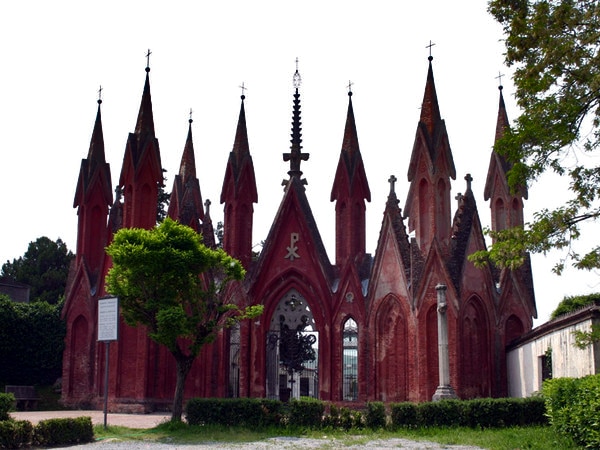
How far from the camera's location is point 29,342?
119 ft

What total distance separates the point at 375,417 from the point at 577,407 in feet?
22.9

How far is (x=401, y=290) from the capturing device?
3231 centimetres

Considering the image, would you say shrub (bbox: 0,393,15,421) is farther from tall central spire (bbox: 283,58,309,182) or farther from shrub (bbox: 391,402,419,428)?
tall central spire (bbox: 283,58,309,182)

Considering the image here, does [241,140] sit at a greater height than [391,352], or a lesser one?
greater

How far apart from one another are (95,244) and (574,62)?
27188mm

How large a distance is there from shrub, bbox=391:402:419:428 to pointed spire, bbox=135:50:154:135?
19.9 m

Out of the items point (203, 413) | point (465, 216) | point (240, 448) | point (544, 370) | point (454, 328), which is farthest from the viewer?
point (465, 216)

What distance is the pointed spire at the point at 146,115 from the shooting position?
3641 cm

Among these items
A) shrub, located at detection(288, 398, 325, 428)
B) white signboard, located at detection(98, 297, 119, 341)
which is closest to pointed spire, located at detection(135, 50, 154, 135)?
white signboard, located at detection(98, 297, 119, 341)

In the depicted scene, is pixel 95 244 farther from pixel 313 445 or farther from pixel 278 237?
pixel 313 445

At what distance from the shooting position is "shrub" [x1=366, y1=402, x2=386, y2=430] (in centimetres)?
2231

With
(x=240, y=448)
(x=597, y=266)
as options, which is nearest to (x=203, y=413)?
(x=240, y=448)

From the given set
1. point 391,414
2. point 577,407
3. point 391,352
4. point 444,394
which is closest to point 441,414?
point 391,414

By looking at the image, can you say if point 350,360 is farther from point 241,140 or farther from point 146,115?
point 146,115
